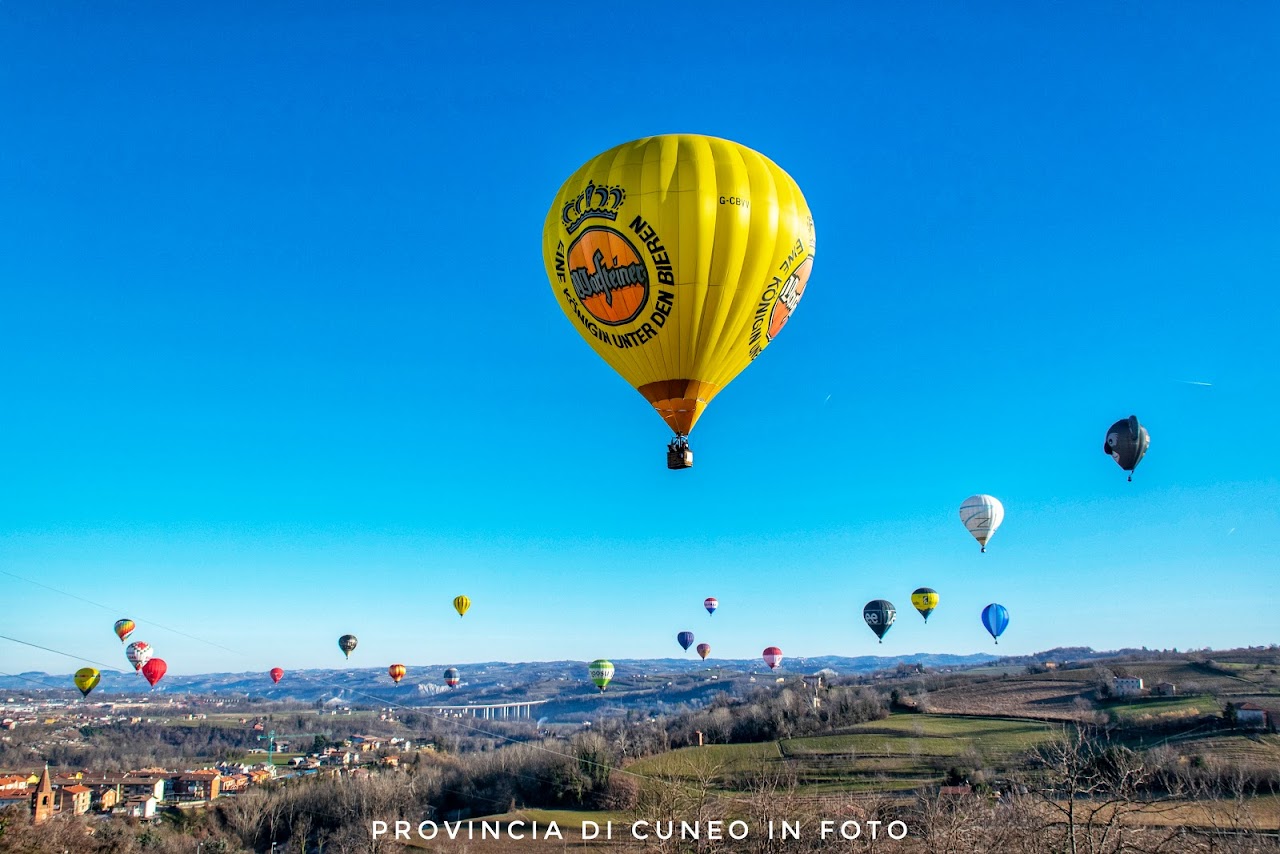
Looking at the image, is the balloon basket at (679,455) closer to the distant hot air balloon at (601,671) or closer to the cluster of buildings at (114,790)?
the distant hot air balloon at (601,671)

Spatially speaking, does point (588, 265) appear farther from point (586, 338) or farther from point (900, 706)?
point (900, 706)

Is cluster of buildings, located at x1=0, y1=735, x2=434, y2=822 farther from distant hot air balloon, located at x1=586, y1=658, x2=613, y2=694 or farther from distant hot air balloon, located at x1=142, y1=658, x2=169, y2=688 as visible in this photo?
distant hot air balloon, located at x1=586, y1=658, x2=613, y2=694

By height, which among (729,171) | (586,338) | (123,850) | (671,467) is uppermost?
(729,171)

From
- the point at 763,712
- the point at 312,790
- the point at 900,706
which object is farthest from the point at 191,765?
the point at 900,706

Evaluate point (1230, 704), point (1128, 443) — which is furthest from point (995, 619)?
point (1230, 704)

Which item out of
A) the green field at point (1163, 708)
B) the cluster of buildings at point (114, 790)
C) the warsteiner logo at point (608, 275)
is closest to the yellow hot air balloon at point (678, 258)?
the warsteiner logo at point (608, 275)

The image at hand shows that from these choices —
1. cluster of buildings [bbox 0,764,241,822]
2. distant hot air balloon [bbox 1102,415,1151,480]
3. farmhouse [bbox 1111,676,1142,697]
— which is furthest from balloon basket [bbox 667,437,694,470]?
farmhouse [bbox 1111,676,1142,697]

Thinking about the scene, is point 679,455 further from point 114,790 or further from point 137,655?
point 114,790
